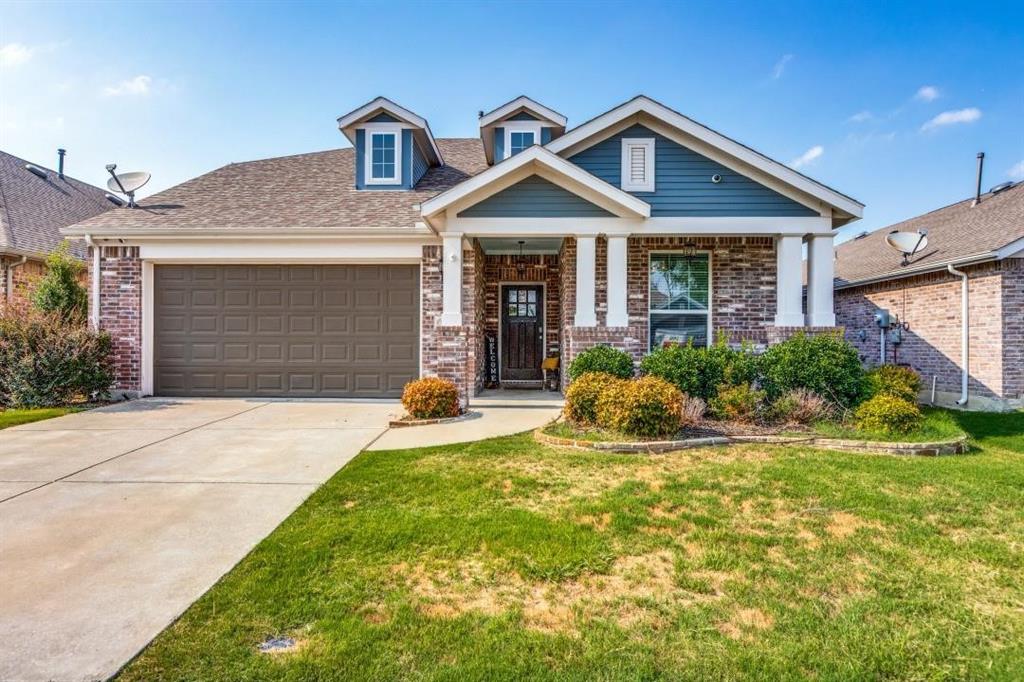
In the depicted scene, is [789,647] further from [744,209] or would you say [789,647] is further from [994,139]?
[994,139]

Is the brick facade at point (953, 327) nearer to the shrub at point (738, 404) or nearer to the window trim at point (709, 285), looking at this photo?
the window trim at point (709, 285)

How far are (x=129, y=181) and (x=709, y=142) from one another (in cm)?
1133

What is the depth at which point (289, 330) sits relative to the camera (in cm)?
1002

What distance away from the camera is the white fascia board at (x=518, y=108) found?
441 inches

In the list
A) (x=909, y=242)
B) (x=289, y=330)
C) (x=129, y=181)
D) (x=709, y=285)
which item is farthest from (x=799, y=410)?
(x=129, y=181)

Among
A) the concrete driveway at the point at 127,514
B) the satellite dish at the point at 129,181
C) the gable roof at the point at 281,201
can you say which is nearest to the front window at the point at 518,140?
the gable roof at the point at 281,201

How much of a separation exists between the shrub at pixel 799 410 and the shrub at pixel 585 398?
87.6 inches

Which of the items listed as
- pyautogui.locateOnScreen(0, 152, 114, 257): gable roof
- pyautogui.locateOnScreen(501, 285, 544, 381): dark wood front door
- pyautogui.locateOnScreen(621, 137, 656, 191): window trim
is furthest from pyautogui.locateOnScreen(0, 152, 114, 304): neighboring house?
pyautogui.locateOnScreen(621, 137, 656, 191): window trim

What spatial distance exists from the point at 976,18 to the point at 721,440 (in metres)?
11.4

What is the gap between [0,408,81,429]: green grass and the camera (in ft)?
24.8

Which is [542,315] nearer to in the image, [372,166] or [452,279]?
[452,279]

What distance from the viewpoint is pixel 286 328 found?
1002cm

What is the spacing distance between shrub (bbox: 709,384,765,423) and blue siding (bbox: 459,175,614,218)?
355cm

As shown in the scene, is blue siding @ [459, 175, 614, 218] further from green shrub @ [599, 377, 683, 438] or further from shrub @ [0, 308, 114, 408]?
shrub @ [0, 308, 114, 408]
